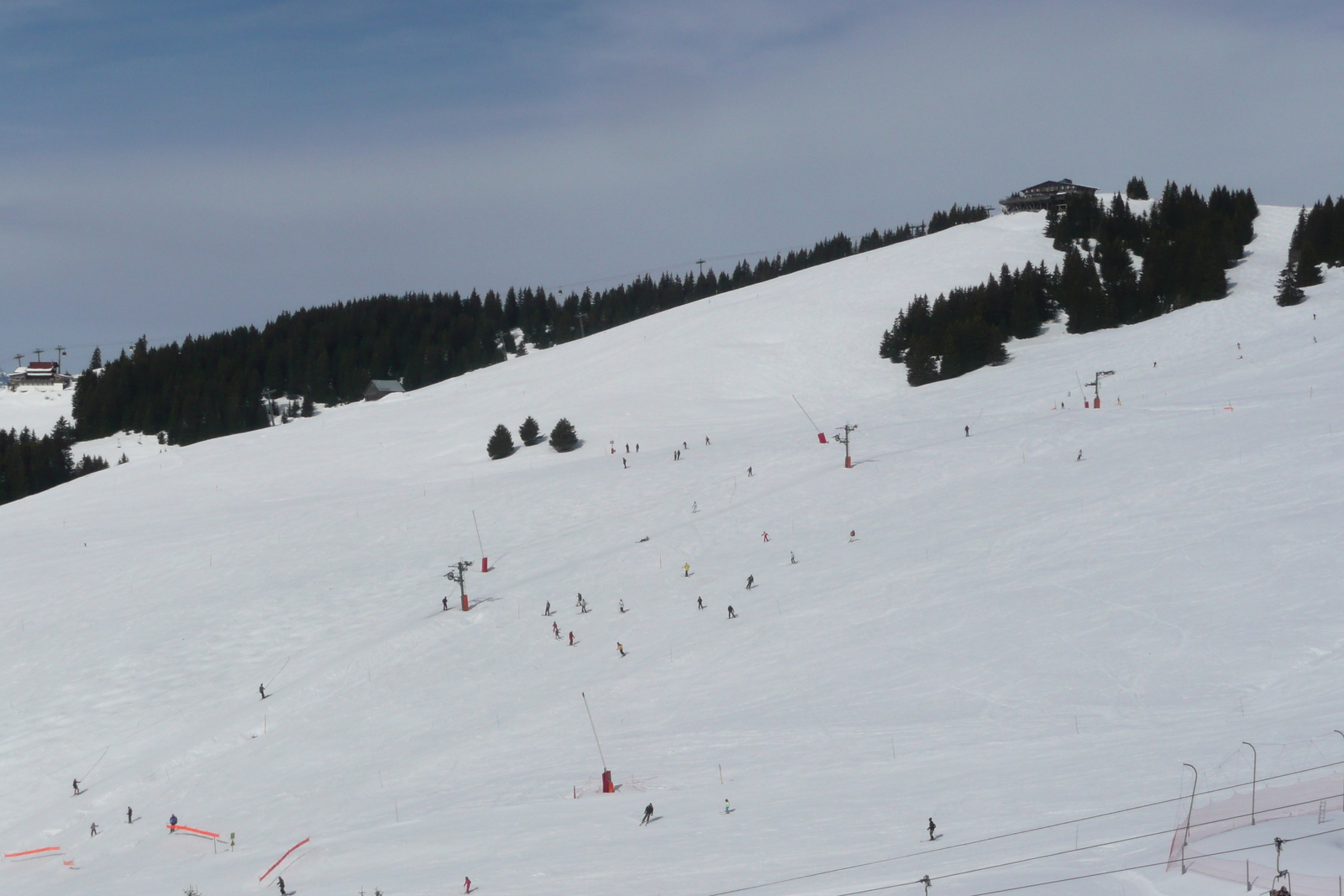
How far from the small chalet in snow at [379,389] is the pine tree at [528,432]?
38330 millimetres

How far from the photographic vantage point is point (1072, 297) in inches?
2805

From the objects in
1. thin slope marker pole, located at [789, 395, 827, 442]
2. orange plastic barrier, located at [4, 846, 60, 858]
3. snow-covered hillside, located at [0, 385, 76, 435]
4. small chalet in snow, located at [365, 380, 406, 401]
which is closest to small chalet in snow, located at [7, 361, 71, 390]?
snow-covered hillside, located at [0, 385, 76, 435]

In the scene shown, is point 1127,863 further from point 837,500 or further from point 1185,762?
point 837,500

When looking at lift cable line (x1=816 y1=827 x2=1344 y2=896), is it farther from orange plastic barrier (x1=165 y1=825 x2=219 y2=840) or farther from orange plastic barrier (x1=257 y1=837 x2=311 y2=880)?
orange plastic barrier (x1=165 y1=825 x2=219 y2=840)

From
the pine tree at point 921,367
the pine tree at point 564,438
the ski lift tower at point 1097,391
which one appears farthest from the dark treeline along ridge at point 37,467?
the ski lift tower at point 1097,391

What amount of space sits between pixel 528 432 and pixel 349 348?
55.7 meters

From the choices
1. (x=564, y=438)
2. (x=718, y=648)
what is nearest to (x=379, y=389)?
(x=564, y=438)

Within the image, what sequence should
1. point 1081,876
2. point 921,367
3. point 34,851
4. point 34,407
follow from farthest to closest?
point 34,407 < point 921,367 < point 34,851 < point 1081,876

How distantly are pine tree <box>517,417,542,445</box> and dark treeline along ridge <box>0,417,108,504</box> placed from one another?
33737mm

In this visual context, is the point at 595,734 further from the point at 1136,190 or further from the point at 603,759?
the point at 1136,190

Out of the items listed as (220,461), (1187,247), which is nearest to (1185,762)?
(220,461)

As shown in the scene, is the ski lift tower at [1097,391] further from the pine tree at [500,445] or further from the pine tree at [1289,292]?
the pine tree at [500,445]

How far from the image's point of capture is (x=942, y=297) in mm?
75062

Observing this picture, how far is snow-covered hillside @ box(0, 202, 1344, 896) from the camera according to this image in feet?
56.4
